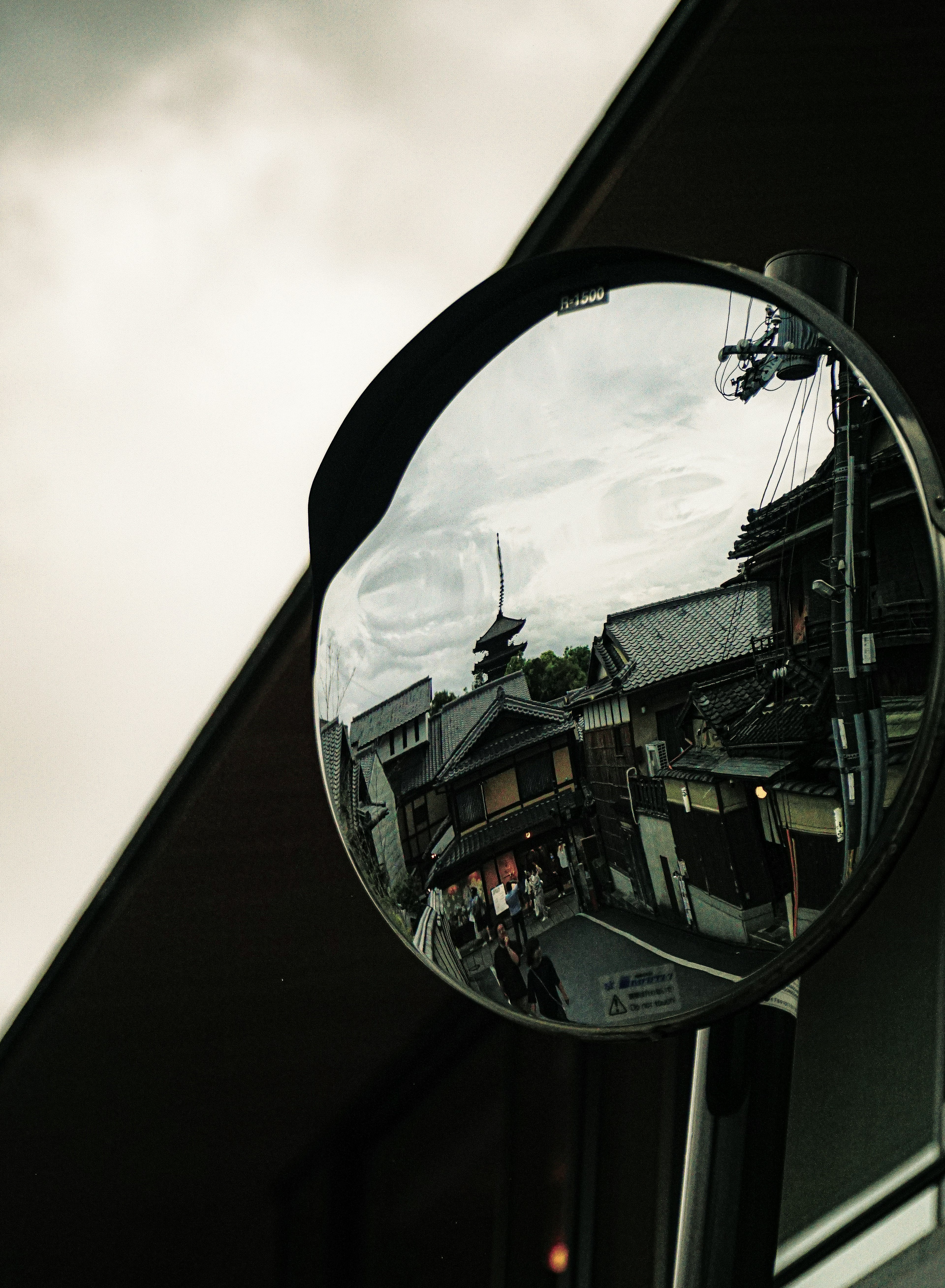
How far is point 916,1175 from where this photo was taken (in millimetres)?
514

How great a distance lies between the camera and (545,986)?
362mm

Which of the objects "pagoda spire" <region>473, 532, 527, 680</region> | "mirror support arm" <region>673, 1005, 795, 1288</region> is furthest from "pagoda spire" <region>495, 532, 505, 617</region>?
"mirror support arm" <region>673, 1005, 795, 1288</region>

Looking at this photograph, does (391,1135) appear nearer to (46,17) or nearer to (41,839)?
(41,839)

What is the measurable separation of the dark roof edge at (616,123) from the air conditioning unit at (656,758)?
1.25ft

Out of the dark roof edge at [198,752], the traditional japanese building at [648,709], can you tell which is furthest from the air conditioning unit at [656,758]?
the dark roof edge at [198,752]

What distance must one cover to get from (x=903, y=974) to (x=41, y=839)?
58 centimetres

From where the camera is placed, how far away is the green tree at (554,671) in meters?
0.35

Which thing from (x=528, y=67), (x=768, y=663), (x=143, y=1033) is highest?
(x=528, y=67)

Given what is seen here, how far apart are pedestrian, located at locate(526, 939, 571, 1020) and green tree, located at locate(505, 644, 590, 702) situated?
0.34 ft

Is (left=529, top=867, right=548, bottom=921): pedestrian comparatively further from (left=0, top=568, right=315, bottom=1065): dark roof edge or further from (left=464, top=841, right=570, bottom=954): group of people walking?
(left=0, top=568, right=315, bottom=1065): dark roof edge

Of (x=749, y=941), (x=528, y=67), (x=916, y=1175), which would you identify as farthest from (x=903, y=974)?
(x=528, y=67)

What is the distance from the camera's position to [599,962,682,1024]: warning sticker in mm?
335

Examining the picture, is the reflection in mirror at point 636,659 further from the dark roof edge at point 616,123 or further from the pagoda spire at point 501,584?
the dark roof edge at point 616,123

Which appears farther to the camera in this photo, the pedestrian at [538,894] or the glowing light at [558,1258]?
the glowing light at [558,1258]
